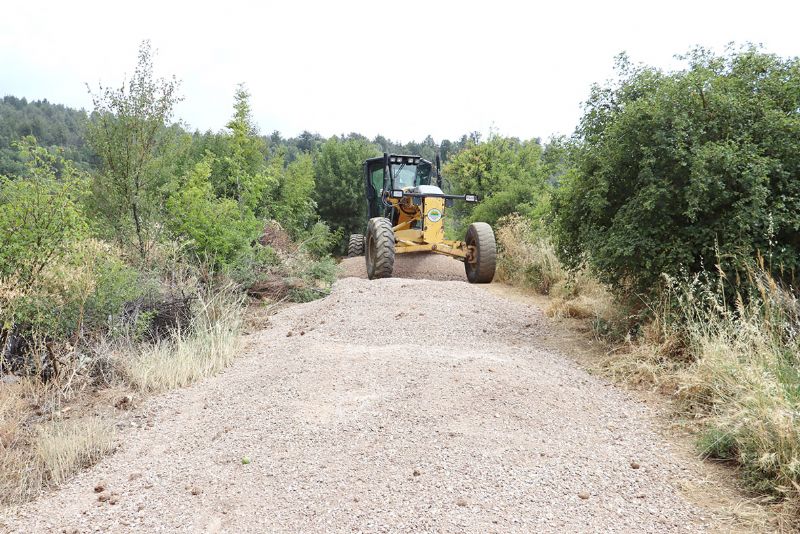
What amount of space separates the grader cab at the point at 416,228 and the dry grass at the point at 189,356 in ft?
11.8

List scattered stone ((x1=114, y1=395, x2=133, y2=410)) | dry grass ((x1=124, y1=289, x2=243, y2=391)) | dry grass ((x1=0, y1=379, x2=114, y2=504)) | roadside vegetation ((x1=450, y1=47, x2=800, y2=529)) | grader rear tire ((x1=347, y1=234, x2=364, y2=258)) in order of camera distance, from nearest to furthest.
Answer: dry grass ((x1=0, y1=379, x2=114, y2=504)) < roadside vegetation ((x1=450, y1=47, x2=800, y2=529)) < scattered stone ((x1=114, y1=395, x2=133, y2=410)) < dry grass ((x1=124, y1=289, x2=243, y2=391)) < grader rear tire ((x1=347, y1=234, x2=364, y2=258))

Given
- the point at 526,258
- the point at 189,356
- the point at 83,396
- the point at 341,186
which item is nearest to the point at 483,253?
the point at 526,258

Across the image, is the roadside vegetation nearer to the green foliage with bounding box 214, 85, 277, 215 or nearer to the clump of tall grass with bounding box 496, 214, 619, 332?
the clump of tall grass with bounding box 496, 214, 619, 332

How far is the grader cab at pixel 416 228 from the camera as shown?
991 centimetres

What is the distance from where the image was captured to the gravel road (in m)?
2.85

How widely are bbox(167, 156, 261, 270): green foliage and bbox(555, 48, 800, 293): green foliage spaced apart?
4847 mm

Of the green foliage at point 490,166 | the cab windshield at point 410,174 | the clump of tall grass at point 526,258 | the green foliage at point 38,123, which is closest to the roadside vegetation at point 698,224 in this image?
the clump of tall grass at point 526,258

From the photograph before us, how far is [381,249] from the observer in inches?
384

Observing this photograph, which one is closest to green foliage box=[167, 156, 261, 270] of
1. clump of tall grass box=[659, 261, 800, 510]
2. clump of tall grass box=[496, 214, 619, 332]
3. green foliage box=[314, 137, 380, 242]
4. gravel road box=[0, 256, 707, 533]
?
gravel road box=[0, 256, 707, 533]

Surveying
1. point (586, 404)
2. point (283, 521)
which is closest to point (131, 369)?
point (283, 521)

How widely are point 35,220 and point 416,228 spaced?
23.4 feet

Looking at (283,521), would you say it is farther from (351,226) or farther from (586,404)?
(351,226)

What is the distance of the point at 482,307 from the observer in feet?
23.7

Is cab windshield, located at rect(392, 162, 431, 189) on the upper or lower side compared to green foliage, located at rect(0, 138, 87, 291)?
upper
